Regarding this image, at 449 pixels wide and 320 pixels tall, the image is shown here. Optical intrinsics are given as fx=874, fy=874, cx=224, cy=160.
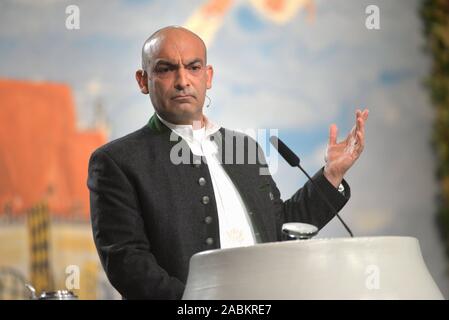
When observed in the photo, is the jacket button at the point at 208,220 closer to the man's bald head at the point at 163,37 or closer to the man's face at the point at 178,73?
the man's face at the point at 178,73

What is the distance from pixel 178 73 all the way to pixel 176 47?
0.06m

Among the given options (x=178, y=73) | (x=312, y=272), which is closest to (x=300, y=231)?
(x=312, y=272)

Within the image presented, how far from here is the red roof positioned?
4488mm

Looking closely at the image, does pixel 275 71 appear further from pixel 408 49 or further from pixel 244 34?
pixel 408 49

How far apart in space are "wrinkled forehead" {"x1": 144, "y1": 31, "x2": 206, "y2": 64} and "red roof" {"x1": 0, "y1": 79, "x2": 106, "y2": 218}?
2474 mm

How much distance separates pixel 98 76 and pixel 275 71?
0.96 metres

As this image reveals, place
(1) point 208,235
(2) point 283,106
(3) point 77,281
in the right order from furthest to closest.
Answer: (2) point 283,106 < (3) point 77,281 < (1) point 208,235

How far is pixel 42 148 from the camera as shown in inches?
180

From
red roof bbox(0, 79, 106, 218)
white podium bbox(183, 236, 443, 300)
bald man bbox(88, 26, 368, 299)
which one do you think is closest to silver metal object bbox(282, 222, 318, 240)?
white podium bbox(183, 236, 443, 300)

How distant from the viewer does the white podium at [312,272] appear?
1376 mm

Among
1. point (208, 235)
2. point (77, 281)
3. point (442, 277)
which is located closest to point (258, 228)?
point (208, 235)

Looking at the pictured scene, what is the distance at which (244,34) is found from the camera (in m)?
4.79

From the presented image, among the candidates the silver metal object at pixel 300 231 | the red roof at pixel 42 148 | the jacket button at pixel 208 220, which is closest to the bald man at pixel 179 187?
the jacket button at pixel 208 220

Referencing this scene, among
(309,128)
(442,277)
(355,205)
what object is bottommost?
(442,277)
